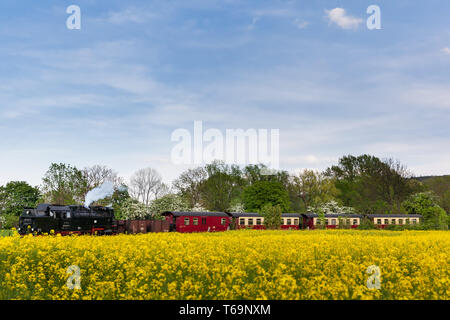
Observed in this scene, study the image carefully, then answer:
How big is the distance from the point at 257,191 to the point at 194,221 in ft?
89.3

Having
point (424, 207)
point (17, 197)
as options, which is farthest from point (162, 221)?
point (424, 207)

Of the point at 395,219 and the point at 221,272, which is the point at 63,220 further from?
the point at 395,219

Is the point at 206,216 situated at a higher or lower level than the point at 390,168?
lower

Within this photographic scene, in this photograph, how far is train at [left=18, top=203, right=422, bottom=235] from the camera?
35062mm

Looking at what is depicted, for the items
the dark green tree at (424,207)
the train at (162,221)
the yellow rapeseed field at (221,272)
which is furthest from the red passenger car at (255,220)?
the yellow rapeseed field at (221,272)

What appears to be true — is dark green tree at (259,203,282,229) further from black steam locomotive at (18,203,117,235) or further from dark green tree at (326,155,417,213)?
dark green tree at (326,155,417,213)

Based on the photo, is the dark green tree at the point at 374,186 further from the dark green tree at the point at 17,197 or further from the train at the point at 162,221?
the dark green tree at the point at 17,197

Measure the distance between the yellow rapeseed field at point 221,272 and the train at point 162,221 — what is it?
1294cm

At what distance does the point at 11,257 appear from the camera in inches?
548

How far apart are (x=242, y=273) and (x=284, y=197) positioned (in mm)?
64681

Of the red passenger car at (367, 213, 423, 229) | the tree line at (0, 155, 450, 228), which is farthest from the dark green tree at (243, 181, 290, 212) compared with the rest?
the red passenger car at (367, 213, 423, 229)

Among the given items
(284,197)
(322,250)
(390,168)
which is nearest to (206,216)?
(284,197)

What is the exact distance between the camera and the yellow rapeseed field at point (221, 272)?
8.74m
